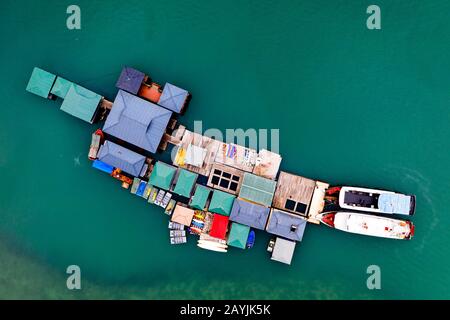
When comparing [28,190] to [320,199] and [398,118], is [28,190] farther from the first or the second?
[398,118]

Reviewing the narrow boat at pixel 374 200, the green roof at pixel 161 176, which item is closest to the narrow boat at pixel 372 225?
the narrow boat at pixel 374 200

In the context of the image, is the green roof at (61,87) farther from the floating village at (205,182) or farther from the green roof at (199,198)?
the green roof at (199,198)

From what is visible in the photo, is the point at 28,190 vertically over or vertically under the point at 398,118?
under

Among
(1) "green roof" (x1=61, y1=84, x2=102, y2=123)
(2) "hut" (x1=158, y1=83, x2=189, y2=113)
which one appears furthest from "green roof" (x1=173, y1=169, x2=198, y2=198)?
(1) "green roof" (x1=61, y1=84, x2=102, y2=123)

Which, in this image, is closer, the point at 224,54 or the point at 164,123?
the point at 164,123

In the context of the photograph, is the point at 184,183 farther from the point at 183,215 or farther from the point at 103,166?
the point at 103,166

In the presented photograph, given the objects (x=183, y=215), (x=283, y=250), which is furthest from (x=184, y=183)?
(x=283, y=250)
